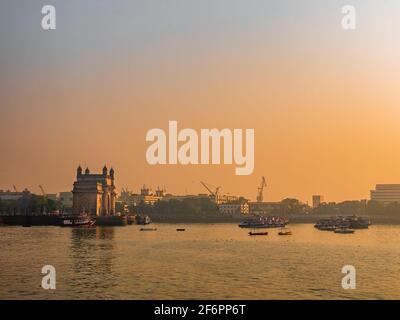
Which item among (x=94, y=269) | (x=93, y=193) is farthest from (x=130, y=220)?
(x=94, y=269)

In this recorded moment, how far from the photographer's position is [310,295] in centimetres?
2858

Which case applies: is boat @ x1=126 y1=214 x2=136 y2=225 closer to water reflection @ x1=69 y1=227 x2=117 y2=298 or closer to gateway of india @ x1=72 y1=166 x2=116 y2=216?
gateway of india @ x1=72 y1=166 x2=116 y2=216

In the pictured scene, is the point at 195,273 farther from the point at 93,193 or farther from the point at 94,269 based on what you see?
the point at 93,193

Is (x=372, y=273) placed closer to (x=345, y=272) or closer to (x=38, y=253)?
(x=345, y=272)

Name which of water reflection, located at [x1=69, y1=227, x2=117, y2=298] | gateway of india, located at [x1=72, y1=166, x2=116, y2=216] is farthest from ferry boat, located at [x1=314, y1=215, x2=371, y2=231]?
water reflection, located at [x1=69, y1=227, x2=117, y2=298]

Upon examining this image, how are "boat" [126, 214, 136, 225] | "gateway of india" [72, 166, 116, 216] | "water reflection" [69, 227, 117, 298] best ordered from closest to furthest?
1. "water reflection" [69, 227, 117, 298]
2. "boat" [126, 214, 136, 225]
3. "gateway of india" [72, 166, 116, 216]

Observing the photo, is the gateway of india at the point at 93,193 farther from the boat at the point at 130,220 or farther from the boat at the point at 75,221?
the boat at the point at 75,221

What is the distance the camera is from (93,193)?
143 m

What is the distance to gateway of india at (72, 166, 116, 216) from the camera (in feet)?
465

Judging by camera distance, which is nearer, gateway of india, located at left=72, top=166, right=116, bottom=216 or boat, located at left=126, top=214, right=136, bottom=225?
boat, located at left=126, top=214, right=136, bottom=225

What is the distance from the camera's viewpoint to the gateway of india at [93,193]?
14175cm

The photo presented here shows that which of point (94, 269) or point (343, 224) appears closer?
point (94, 269)
